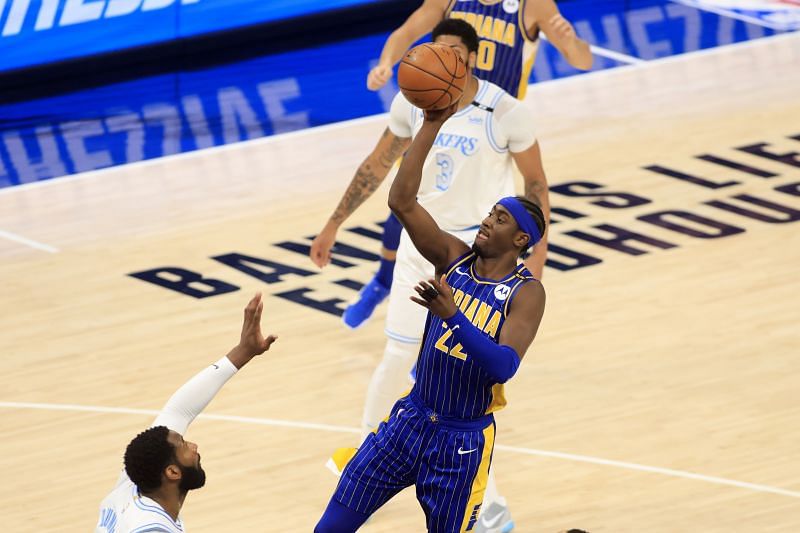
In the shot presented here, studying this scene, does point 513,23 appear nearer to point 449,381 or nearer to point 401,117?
point 401,117

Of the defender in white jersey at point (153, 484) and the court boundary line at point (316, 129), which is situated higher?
the defender in white jersey at point (153, 484)

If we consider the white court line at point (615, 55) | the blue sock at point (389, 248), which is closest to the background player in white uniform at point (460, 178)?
the blue sock at point (389, 248)

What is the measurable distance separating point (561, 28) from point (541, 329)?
1845 mm

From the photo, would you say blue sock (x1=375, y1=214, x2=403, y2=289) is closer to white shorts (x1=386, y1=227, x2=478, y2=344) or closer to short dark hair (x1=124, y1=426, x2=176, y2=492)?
white shorts (x1=386, y1=227, x2=478, y2=344)

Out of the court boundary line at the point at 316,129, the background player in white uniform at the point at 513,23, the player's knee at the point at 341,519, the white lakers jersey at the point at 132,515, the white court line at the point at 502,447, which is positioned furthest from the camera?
the court boundary line at the point at 316,129

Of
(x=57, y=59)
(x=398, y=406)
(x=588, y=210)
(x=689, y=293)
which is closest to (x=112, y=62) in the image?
(x=57, y=59)

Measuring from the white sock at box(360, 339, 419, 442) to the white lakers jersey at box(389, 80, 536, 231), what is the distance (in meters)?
0.63

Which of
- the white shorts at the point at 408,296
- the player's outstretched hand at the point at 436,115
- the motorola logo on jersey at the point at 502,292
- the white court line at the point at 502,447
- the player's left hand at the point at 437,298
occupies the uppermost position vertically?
the player's outstretched hand at the point at 436,115

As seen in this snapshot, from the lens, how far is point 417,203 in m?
6.48

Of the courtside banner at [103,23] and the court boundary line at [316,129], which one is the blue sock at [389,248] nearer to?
the court boundary line at [316,129]

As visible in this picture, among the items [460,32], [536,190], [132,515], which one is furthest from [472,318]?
[460,32]

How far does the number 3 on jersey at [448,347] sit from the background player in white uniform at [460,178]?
64.3 inches

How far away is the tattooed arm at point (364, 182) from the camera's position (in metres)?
8.45

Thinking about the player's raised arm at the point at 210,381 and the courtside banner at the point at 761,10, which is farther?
the courtside banner at the point at 761,10
